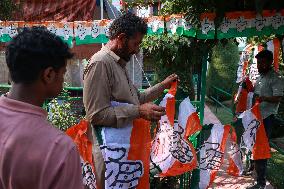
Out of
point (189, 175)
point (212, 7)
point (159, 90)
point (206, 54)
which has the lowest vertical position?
point (189, 175)

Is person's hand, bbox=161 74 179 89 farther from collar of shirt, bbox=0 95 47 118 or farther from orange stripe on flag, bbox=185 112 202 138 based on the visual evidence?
collar of shirt, bbox=0 95 47 118

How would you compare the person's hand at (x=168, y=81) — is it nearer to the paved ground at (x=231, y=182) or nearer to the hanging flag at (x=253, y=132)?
the hanging flag at (x=253, y=132)

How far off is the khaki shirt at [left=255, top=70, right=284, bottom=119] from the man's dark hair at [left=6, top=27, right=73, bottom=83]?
415cm

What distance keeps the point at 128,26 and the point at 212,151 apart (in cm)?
176

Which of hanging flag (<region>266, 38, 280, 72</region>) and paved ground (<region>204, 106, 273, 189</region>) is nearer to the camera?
paved ground (<region>204, 106, 273, 189</region>)

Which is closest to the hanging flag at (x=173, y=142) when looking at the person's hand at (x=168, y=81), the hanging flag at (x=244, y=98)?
the person's hand at (x=168, y=81)

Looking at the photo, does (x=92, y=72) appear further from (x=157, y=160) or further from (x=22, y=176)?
(x=22, y=176)

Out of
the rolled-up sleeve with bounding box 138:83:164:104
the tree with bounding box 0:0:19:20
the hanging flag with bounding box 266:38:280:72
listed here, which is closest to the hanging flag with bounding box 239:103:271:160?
the rolled-up sleeve with bounding box 138:83:164:104

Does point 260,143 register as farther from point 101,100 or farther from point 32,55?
point 32,55

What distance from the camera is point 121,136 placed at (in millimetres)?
3031

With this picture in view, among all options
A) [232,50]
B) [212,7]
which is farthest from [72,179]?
[232,50]

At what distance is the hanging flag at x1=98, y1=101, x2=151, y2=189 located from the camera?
9.83ft

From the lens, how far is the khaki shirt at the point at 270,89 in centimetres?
519

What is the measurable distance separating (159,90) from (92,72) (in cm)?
87
